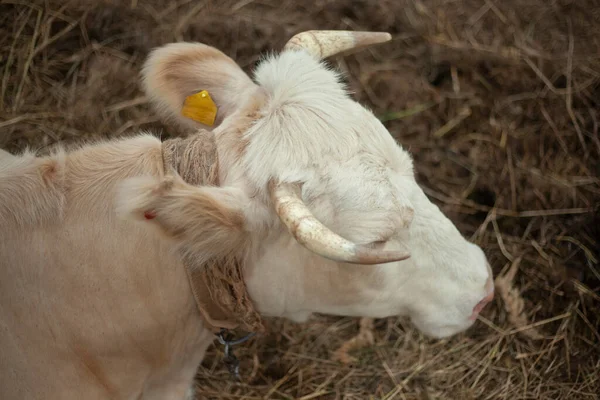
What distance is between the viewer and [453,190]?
440cm

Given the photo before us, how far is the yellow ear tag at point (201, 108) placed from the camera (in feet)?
8.20

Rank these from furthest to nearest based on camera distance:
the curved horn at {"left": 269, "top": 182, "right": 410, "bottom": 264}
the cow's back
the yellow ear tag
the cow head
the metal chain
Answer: the metal chain
the yellow ear tag
the cow's back
the cow head
the curved horn at {"left": 269, "top": 182, "right": 410, "bottom": 264}

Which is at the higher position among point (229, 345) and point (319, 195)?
point (319, 195)

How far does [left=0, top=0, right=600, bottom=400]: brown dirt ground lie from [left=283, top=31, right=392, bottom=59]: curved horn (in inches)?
70.2

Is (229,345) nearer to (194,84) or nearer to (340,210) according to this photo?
(340,210)

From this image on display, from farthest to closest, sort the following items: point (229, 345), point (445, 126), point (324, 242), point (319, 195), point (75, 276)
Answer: point (445, 126)
point (229, 345)
point (75, 276)
point (319, 195)
point (324, 242)

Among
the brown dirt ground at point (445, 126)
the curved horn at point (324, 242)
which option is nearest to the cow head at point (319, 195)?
the curved horn at point (324, 242)

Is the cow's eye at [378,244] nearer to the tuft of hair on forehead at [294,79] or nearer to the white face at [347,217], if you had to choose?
the white face at [347,217]

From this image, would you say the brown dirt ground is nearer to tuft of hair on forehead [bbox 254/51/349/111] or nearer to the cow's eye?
the cow's eye

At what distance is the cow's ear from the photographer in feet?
8.27

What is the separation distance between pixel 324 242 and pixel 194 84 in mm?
1042

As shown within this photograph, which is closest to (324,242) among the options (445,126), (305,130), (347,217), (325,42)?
(347,217)

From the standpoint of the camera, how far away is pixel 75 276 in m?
2.26

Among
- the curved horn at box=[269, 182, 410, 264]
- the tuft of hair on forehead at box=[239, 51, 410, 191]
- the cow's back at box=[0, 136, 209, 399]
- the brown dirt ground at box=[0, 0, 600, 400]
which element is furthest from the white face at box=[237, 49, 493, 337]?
the brown dirt ground at box=[0, 0, 600, 400]
